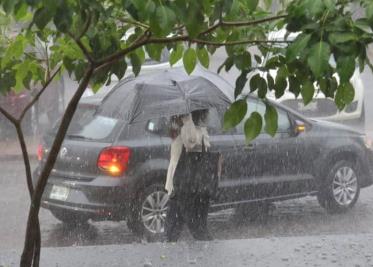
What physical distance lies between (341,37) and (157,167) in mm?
6087

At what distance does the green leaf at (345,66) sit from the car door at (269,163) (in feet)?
20.6

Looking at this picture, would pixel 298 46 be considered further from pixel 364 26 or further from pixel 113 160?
pixel 113 160

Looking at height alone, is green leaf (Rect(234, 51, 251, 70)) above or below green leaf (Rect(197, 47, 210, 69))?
above

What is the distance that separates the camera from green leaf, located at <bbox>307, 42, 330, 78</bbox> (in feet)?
7.61

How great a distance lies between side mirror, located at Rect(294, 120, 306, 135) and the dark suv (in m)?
0.01

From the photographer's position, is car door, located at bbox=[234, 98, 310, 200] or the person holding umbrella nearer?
the person holding umbrella

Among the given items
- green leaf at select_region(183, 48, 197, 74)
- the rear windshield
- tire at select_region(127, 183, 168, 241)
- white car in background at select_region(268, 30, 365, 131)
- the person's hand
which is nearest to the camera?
green leaf at select_region(183, 48, 197, 74)

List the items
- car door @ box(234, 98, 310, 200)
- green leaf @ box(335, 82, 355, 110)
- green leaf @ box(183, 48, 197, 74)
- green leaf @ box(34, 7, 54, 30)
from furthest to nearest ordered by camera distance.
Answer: car door @ box(234, 98, 310, 200), green leaf @ box(183, 48, 197, 74), green leaf @ box(335, 82, 355, 110), green leaf @ box(34, 7, 54, 30)

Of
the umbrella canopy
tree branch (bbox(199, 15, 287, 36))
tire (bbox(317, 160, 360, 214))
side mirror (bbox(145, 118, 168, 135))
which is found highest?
tree branch (bbox(199, 15, 287, 36))

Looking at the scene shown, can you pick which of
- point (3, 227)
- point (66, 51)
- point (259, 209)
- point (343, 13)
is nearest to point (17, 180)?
point (3, 227)

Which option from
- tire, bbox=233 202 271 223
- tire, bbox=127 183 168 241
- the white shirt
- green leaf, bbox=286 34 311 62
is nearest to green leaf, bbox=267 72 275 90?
green leaf, bbox=286 34 311 62

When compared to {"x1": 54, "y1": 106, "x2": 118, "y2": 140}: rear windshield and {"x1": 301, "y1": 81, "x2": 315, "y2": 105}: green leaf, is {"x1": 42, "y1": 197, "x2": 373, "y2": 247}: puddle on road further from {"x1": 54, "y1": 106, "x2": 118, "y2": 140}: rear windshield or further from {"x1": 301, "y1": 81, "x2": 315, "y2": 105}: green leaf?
{"x1": 301, "y1": 81, "x2": 315, "y2": 105}: green leaf

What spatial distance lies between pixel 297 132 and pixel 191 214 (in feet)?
8.09

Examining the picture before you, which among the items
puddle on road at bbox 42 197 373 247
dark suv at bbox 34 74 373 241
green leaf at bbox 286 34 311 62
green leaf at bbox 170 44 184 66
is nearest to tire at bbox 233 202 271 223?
puddle on road at bbox 42 197 373 247
